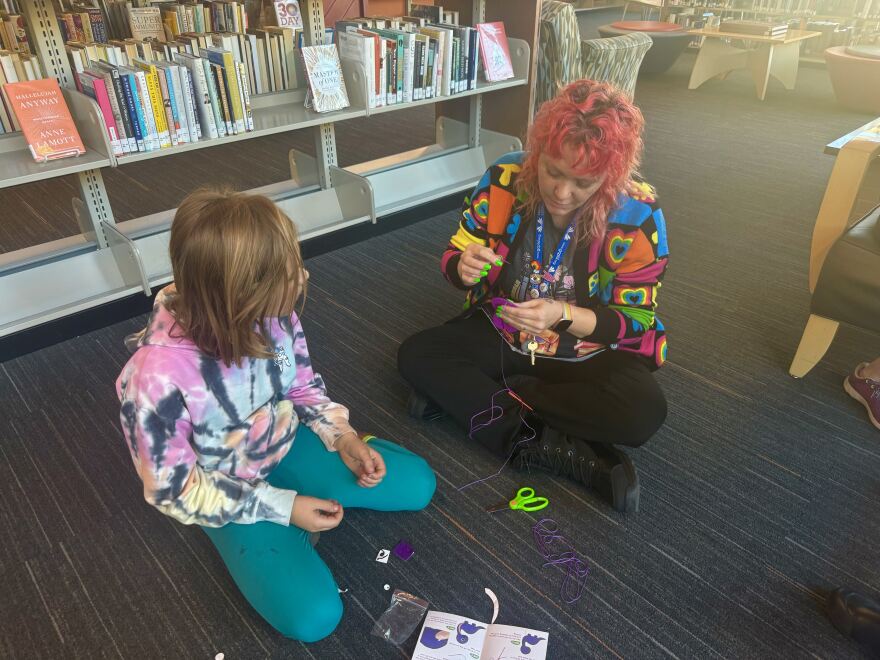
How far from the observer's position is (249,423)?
4.05 ft

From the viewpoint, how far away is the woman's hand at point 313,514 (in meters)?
1.22

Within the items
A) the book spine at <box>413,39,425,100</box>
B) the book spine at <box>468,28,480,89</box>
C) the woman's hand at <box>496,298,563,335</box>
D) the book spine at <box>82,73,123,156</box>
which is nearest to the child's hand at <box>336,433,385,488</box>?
the woman's hand at <box>496,298,563,335</box>

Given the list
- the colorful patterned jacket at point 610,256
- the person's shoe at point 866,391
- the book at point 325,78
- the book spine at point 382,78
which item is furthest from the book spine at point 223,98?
the person's shoe at point 866,391

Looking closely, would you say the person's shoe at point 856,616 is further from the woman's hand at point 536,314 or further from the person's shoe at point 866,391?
the woman's hand at point 536,314

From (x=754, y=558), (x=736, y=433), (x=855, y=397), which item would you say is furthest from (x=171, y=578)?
(x=855, y=397)

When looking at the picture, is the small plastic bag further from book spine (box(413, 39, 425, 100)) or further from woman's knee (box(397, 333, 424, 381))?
book spine (box(413, 39, 425, 100))

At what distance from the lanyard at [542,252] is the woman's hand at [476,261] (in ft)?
0.36

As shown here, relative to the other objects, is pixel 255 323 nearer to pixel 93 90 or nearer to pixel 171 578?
pixel 171 578

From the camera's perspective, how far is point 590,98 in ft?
4.45

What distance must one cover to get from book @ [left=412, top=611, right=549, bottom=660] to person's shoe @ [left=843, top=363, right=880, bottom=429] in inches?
49.8

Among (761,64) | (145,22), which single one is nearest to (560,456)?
(145,22)

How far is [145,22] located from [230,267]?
3.81 meters

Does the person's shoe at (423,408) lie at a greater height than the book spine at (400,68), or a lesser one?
lesser

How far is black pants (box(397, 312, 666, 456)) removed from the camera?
1.60 meters
